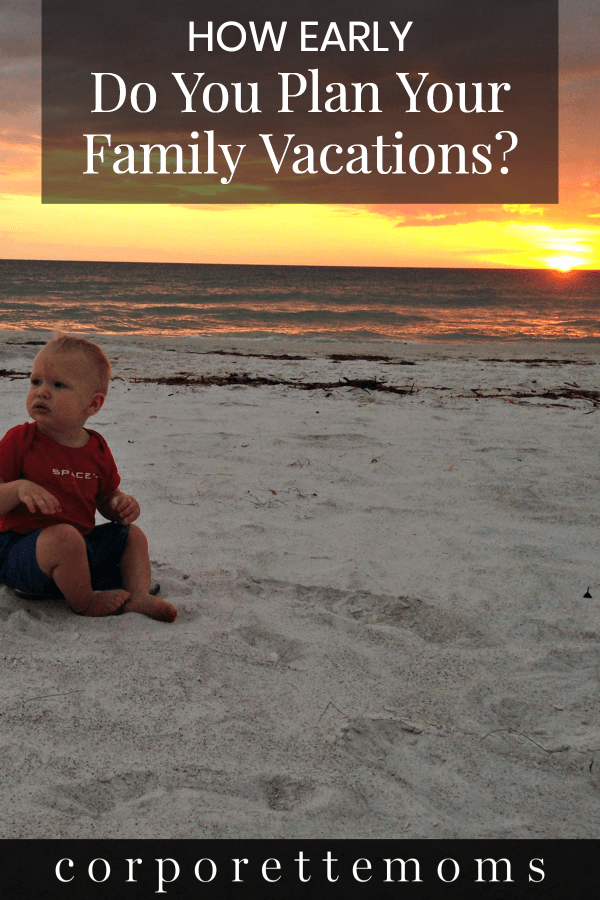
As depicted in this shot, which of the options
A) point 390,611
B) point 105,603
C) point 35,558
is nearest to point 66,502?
point 35,558

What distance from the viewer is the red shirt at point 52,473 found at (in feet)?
7.72

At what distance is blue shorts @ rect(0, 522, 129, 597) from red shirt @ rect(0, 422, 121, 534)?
47mm

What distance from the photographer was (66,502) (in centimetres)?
242

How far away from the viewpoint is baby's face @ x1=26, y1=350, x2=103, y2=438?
2318 mm

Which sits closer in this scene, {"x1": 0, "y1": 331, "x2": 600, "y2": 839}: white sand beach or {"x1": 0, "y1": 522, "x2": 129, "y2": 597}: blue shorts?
{"x1": 0, "y1": 331, "x2": 600, "y2": 839}: white sand beach

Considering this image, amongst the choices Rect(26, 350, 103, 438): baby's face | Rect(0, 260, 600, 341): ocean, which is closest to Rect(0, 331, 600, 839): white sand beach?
Rect(26, 350, 103, 438): baby's face

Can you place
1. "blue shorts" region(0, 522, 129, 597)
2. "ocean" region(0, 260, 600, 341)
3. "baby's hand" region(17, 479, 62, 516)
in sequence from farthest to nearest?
"ocean" region(0, 260, 600, 341), "blue shorts" region(0, 522, 129, 597), "baby's hand" region(17, 479, 62, 516)

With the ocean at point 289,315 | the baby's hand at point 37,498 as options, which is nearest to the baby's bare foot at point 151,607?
the baby's hand at point 37,498

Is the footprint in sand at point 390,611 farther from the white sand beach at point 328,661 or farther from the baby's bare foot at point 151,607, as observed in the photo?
the baby's bare foot at point 151,607

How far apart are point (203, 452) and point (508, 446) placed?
2082mm

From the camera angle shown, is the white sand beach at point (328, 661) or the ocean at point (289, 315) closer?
the white sand beach at point (328, 661)

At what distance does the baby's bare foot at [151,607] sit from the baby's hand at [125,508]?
28 cm

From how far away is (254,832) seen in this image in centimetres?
149

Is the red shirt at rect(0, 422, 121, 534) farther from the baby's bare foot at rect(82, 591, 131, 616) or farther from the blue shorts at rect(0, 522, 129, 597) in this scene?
the baby's bare foot at rect(82, 591, 131, 616)
